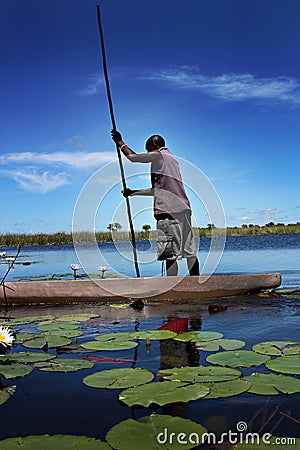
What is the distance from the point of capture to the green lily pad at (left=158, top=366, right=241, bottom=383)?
181 centimetres

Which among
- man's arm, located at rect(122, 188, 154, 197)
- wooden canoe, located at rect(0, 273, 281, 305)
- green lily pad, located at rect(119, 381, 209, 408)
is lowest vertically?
green lily pad, located at rect(119, 381, 209, 408)

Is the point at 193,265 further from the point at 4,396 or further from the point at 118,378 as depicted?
the point at 4,396

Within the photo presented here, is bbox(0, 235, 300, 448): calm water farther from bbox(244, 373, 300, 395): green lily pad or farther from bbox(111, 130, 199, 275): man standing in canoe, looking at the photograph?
bbox(111, 130, 199, 275): man standing in canoe

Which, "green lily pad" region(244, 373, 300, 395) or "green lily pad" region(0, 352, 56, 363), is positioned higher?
"green lily pad" region(0, 352, 56, 363)

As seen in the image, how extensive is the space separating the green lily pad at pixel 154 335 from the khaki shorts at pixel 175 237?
1685 millimetres

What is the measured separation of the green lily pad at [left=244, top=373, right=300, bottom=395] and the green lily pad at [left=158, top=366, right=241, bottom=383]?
3.4 inches

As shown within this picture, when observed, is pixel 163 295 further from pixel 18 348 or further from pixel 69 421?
pixel 69 421

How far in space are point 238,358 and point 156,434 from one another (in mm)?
883

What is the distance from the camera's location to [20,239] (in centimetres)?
2719

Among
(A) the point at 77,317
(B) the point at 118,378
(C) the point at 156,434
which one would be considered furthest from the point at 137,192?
(C) the point at 156,434

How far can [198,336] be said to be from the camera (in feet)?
8.65

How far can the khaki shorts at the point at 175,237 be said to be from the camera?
441 centimetres

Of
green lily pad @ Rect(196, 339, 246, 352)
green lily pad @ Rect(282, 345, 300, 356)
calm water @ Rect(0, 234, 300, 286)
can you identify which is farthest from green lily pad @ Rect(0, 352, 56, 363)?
calm water @ Rect(0, 234, 300, 286)

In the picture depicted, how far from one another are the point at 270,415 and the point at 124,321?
1.95 metres
